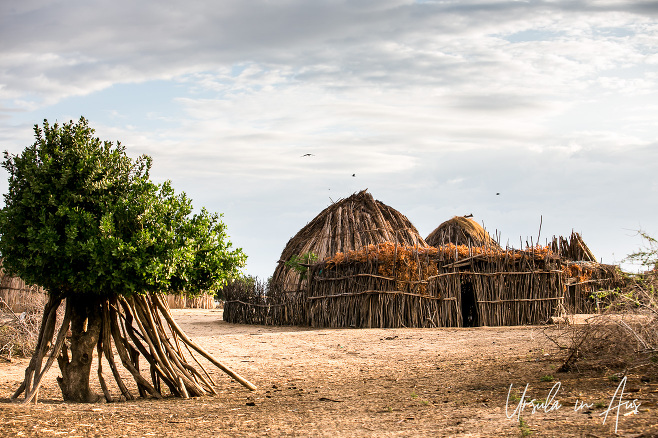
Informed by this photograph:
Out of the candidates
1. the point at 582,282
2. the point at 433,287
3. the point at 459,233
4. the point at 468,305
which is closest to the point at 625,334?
the point at 433,287

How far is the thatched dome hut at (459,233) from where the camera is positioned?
82.5ft

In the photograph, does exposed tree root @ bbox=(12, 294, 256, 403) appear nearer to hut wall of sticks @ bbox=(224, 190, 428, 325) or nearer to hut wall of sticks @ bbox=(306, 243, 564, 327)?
hut wall of sticks @ bbox=(306, 243, 564, 327)

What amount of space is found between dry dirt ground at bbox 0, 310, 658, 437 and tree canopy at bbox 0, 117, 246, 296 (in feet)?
4.91

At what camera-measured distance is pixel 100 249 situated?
727 centimetres

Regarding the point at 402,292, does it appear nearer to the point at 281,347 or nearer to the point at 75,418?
the point at 281,347

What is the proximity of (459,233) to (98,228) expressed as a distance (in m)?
20.1

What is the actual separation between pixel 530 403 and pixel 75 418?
4716mm

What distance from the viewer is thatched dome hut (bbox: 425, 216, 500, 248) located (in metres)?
25.1

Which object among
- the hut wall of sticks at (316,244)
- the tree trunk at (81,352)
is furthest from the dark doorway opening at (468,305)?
the tree trunk at (81,352)

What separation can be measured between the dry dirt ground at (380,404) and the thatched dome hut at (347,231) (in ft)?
36.9

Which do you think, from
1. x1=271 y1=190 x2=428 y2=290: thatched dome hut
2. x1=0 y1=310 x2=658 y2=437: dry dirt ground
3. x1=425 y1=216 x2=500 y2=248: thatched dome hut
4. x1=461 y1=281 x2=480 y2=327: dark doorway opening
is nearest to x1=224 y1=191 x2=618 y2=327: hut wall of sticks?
x1=461 y1=281 x2=480 y2=327: dark doorway opening

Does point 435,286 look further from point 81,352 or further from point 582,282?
point 81,352

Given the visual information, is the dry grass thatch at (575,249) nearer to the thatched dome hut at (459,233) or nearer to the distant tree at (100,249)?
the thatched dome hut at (459,233)

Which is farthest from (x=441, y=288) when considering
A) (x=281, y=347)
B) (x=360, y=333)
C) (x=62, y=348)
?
(x=62, y=348)
